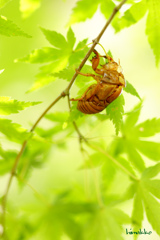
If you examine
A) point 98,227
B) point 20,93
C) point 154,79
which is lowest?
point 98,227

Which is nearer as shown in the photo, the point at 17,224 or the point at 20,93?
the point at 17,224

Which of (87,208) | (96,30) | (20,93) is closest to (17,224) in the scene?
(87,208)

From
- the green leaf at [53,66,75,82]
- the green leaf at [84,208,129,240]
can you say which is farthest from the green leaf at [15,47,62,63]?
the green leaf at [84,208,129,240]

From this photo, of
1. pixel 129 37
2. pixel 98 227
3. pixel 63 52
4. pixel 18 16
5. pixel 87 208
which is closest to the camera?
pixel 63 52

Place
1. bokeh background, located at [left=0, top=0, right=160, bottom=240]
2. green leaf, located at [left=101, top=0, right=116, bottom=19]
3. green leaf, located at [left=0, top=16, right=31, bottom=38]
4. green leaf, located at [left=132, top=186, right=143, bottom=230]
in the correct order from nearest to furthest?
green leaf, located at [left=0, top=16, right=31, bottom=38] < green leaf, located at [left=101, top=0, right=116, bottom=19] < green leaf, located at [left=132, top=186, right=143, bottom=230] < bokeh background, located at [left=0, top=0, right=160, bottom=240]

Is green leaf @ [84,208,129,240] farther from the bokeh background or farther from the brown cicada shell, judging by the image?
the bokeh background

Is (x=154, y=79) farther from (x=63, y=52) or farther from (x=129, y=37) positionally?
(x=63, y=52)

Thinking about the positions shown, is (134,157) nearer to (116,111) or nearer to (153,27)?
(116,111)

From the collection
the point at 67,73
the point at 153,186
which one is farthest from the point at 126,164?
the point at 67,73
